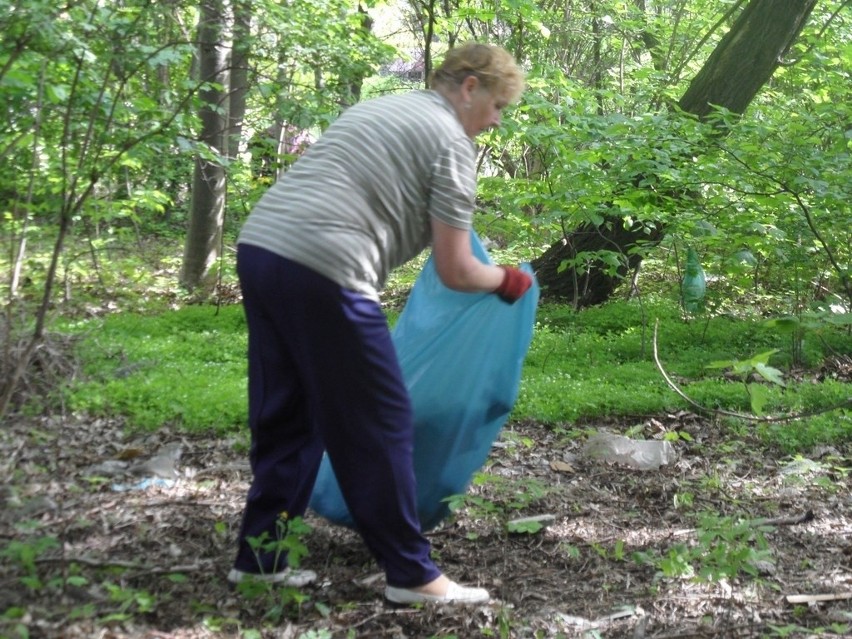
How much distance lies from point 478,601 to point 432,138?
4.38ft

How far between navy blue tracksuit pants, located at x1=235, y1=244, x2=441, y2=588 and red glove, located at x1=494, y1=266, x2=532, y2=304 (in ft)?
1.28

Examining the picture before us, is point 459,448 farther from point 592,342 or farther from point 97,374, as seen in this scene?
point 592,342

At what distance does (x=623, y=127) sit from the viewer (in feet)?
19.5

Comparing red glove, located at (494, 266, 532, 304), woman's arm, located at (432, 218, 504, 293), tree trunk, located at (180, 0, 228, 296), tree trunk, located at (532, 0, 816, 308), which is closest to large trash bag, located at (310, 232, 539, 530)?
red glove, located at (494, 266, 532, 304)

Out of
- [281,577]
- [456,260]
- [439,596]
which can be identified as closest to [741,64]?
[456,260]

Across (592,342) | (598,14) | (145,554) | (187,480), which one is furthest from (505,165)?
(145,554)

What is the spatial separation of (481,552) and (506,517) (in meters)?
0.30

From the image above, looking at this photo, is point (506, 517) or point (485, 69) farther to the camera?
point (506, 517)

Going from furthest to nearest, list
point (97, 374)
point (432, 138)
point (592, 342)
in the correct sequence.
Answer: point (592, 342)
point (97, 374)
point (432, 138)

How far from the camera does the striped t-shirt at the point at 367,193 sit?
2.37 meters

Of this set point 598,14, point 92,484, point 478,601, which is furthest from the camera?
point 598,14

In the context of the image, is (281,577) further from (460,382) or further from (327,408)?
(460,382)

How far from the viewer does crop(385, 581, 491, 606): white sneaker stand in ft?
8.45

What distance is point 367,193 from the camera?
2424 millimetres
